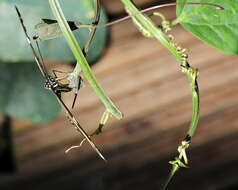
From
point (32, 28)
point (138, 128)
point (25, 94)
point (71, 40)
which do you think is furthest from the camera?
point (138, 128)

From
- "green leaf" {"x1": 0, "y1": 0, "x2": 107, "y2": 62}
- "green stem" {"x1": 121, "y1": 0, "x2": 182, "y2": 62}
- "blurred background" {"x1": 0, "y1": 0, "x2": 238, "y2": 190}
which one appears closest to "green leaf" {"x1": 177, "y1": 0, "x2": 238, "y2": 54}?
"green stem" {"x1": 121, "y1": 0, "x2": 182, "y2": 62}

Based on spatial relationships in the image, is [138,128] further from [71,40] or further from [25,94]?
[71,40]

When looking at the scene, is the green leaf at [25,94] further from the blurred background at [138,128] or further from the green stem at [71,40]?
the green stem at [71,40]

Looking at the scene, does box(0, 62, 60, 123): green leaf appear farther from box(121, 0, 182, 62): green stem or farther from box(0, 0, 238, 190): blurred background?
box(121, 0, 182, 62): green stem

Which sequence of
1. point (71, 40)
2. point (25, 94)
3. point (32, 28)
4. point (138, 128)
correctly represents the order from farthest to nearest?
point (138, 128) → point (25, 94) → point (32, 28) → point (71, 40)

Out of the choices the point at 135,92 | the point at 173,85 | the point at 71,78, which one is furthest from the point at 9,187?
the point at 71,78

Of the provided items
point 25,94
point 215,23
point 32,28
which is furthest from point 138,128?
point 215,23
